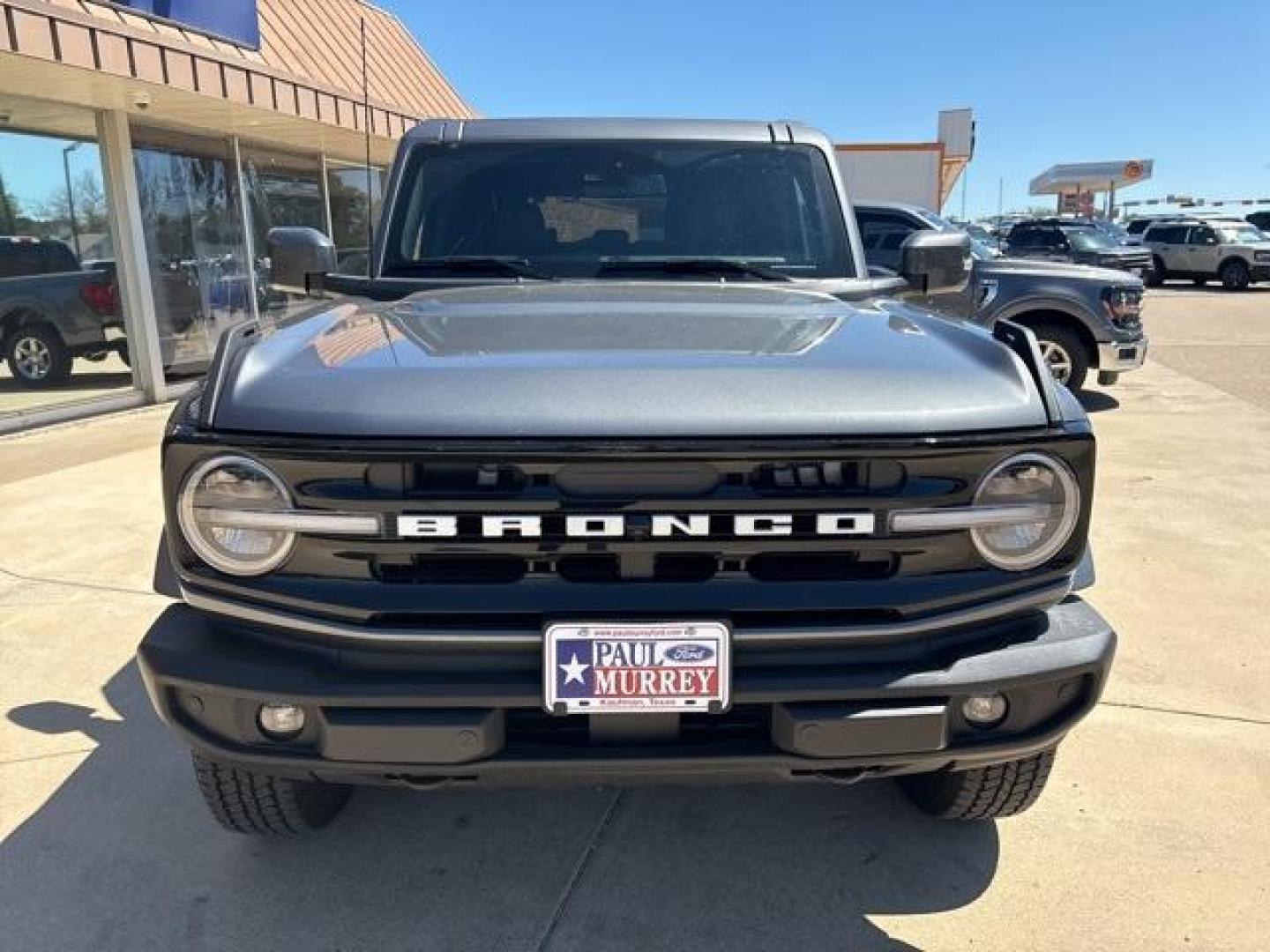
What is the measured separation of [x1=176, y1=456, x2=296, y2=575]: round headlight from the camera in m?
1.90

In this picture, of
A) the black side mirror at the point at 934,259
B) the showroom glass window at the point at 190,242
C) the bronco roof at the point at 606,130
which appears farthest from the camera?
the showroom glass window at the point at 190,242

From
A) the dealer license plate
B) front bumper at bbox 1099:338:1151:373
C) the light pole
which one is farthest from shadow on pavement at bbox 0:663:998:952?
the light pole

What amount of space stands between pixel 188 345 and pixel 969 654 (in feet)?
33.9

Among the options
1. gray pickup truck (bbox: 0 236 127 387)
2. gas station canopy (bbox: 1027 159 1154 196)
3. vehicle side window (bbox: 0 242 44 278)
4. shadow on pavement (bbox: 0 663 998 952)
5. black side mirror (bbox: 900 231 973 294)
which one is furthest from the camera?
gas station canopy (bbox: 1027 159 1154 196)

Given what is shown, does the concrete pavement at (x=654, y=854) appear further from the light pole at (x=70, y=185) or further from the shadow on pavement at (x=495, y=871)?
the light pole at (x=70, y=185)

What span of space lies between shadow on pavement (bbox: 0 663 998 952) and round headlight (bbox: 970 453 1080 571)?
3.18 feet

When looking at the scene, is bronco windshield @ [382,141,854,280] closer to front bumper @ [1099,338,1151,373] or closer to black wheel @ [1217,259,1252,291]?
front bumper @ [1099,338,1151,373]

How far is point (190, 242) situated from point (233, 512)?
9927mm

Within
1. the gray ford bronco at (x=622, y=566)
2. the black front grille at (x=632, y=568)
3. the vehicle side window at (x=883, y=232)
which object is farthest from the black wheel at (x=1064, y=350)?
the black front grille at (x=632, y=568)

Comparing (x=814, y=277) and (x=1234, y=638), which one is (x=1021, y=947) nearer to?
(x=814, y=277)

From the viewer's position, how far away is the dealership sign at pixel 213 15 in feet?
26.3

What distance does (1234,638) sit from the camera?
13.1 ft

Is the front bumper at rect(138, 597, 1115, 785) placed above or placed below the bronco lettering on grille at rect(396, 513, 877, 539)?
below

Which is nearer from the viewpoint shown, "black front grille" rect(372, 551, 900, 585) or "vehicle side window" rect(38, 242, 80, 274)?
"black front grille" rect(372, 551, 900, 585)
